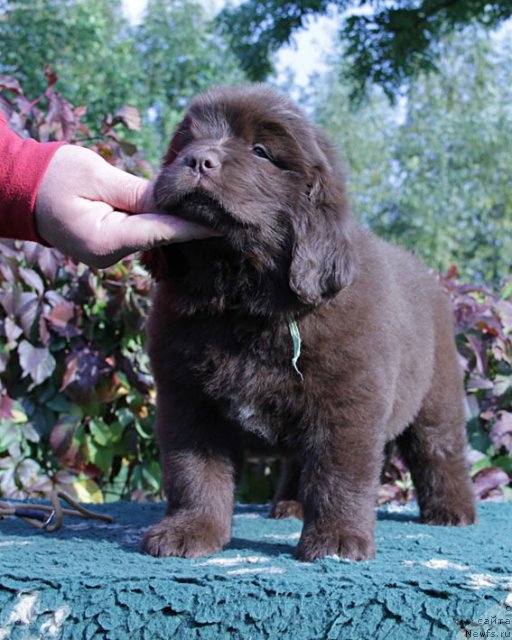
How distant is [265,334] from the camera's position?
7.83 ft

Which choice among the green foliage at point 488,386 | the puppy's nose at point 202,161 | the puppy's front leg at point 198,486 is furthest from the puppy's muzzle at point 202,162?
the green foliage at point 488,386

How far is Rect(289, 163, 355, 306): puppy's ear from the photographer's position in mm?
2307

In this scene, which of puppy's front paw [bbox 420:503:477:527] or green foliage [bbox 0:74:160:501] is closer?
puppy's front paw [bbox 420:503:477:527]

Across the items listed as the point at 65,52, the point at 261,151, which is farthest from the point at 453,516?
the point at 65,52

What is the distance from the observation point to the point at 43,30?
2022 centimetres

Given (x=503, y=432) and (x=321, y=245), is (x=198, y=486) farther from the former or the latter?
(x=503, y=432)

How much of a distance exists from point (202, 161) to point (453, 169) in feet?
70.0

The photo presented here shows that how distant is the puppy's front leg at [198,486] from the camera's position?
239 cm

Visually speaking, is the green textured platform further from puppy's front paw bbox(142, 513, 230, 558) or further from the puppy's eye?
the puppy's eye

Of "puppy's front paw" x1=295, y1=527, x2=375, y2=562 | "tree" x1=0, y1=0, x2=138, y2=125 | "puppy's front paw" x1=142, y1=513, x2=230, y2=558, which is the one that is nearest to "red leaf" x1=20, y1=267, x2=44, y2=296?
"puppy's front paw" x1=142, y1=513, x2=230, y2=558

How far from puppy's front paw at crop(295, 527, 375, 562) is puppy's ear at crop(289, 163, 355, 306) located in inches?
26.8

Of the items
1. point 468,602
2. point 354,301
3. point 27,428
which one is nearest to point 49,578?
point 468,602

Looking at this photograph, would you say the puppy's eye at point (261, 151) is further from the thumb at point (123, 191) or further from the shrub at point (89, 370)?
the shrub at point (89, 370)

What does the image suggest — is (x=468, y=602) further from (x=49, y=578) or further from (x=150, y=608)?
(x=49, y=578)
